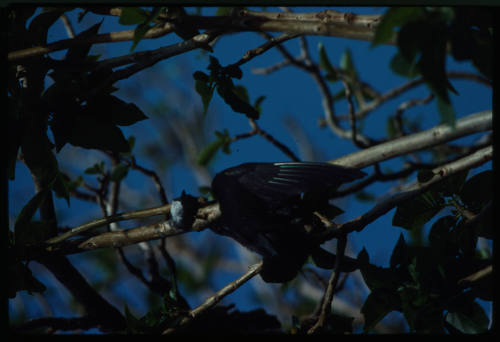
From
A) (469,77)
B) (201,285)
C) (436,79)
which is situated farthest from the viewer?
(201,285)

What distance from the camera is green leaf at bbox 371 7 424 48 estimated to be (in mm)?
466

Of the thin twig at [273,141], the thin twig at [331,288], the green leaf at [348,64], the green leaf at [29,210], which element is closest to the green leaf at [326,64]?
the green leaf at [348,64]

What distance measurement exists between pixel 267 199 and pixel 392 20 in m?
0.29

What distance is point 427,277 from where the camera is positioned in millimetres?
645

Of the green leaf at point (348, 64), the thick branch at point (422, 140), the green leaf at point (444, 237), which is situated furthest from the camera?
the green leaf at point (348, 64)

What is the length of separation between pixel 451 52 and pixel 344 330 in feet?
→ 1.76

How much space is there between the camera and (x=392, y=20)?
0.48 metres

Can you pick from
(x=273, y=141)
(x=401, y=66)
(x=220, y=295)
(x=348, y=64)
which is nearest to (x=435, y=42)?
(x=401, y=66)

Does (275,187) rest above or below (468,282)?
above

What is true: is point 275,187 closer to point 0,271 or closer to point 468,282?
point 468,282

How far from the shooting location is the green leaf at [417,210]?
2.39 ft

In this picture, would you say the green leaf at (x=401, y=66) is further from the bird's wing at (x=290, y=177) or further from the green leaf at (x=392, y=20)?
the bird's wing at (x=290, y=177)

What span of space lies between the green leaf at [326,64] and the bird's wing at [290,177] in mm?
620

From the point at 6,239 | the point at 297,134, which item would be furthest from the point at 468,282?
the point at 297,134
